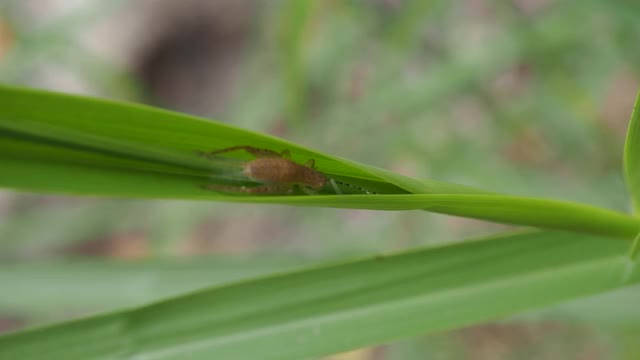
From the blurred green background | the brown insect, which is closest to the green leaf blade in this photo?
the brown insect

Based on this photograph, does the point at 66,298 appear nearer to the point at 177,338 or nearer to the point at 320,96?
the point at 177,338

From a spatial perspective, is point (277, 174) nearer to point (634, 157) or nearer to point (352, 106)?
point (634, 157)

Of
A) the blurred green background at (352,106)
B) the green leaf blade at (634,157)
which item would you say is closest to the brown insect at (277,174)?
the green leaf blade at (634,157)

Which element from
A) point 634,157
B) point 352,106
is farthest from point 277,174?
point 352,106

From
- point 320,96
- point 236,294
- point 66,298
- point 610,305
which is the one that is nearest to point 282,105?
point 320,96

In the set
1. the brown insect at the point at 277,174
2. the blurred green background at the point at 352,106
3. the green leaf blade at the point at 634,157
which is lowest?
the green leaf blade at the point at 634,157

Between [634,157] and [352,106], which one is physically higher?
[352,106]

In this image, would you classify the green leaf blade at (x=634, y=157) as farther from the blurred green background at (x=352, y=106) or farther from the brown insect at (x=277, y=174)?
the blurred green background at (x=352, y=106)
